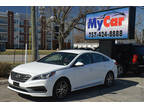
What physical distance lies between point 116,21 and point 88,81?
5.40 metres

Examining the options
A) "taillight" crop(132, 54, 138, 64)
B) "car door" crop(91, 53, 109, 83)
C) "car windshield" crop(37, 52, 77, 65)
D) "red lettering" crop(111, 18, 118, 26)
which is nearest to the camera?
"car windshield" crop(37, 52, 77, 65)

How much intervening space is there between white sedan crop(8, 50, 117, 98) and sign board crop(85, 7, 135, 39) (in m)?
3.38

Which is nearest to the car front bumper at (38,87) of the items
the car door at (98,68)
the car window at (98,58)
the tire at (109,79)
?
the car door at (98,68)

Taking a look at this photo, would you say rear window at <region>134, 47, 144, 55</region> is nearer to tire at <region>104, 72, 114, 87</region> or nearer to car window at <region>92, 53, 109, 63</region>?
tire at <region>104, 72, 114, 87</region>

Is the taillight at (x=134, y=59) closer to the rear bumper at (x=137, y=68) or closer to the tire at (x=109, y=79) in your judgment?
the rear bumper at (x=137, y=68)

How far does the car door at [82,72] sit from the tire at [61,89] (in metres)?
0.31

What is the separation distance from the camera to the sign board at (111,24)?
10461 mm

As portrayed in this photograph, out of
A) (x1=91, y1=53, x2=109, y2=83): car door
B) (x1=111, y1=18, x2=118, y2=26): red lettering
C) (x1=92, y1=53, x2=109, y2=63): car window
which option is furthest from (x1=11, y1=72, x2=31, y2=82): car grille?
(x1=111, y1=18, x2=118, y2=26): red lettering

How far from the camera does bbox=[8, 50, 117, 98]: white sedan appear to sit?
554 centimetres

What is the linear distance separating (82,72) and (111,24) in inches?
223

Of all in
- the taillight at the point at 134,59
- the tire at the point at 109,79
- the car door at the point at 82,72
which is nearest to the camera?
the car door at the point at 82,72

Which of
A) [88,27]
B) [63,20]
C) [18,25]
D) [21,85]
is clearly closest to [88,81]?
[21,85]
